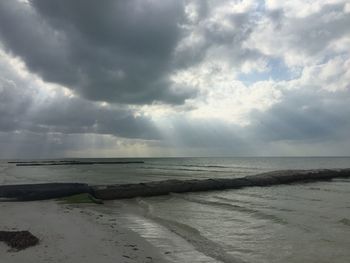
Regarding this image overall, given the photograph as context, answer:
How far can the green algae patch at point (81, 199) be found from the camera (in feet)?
70.5

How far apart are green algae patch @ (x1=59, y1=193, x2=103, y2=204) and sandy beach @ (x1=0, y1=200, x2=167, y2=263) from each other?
4273 mm

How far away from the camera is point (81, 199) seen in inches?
867

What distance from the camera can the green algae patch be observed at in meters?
21.5

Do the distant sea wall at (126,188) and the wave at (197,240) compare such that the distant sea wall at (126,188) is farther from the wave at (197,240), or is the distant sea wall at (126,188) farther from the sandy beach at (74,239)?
the wave at (197,240)

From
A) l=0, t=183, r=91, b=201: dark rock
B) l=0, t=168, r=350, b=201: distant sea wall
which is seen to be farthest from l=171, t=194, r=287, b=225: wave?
l=0, t=183, r=91, b=201: dark rock

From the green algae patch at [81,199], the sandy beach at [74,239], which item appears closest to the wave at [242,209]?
the green algae patch at [81,199]

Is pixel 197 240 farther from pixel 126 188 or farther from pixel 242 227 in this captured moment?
pixel 126 188

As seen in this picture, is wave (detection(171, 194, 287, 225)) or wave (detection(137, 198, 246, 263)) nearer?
wave (detection(137, 198, 246, 263))

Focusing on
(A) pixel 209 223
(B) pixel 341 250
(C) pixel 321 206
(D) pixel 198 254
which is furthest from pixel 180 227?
(C) pixel 321 206

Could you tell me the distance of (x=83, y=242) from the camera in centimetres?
1077

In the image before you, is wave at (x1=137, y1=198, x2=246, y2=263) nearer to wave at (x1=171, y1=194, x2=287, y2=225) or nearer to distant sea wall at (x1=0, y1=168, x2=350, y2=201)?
wave at (x1=171, y1=194, x2=287, y2=225)

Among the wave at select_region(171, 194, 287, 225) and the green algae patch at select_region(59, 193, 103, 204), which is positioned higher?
the green algae patch at select_region(59, 193, 103, 204)

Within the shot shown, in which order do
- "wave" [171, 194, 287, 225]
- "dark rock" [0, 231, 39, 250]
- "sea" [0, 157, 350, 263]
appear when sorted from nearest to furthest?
"dark rock" [0, 231, 39, 250] < "sea" [0, 157, 350, 263] < "wave" [171, 194, 287, 225]

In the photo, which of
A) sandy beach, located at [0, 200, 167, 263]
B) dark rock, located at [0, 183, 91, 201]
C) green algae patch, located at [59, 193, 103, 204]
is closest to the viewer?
sandy beach, located at [0, 200, 167, 263]
